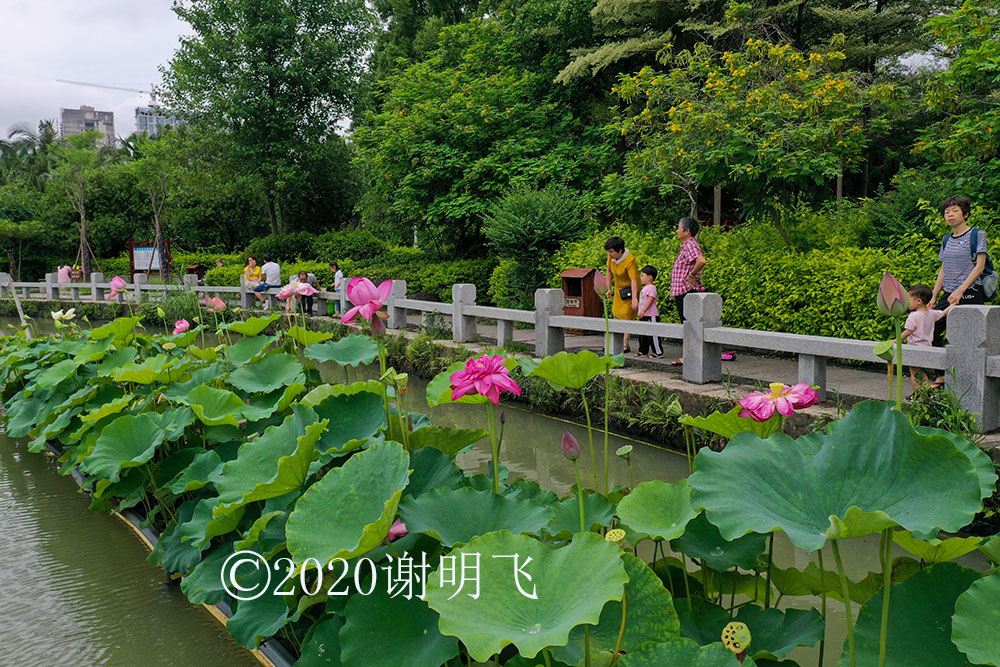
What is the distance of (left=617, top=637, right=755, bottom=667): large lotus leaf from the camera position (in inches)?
55.2

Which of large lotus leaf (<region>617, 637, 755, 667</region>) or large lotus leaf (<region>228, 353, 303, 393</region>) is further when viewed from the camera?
large lotus leaf (<region>228, 353, 303, 393</region>)

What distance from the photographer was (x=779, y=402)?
1.93 m

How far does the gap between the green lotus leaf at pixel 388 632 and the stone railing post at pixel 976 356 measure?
3819 millimetres

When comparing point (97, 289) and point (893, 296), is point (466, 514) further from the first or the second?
point (97, 289)

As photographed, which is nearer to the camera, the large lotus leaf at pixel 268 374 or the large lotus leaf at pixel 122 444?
the large lotus leaf at pixel 122 444

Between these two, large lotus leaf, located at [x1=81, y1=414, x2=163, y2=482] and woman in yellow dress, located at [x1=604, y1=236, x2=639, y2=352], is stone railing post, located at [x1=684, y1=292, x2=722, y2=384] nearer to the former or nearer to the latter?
woman in yellow dress, located at [x1=604, y1=236, x2=639, y2=352]

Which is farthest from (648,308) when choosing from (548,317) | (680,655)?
(680,655)

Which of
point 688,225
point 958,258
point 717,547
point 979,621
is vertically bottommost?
point 717,547

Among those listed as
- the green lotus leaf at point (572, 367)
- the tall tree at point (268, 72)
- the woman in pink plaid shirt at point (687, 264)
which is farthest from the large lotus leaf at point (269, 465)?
the tall tree at point (268, 72)

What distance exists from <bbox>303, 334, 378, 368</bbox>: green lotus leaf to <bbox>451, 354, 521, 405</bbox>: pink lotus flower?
59.8 inches

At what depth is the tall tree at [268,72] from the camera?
71.5 feet

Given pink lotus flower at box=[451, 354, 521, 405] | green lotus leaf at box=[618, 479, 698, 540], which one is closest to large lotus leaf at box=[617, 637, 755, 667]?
green lotus leaf at box=[618, 479, 698, 540]

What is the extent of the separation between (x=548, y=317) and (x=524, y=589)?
20.6ft

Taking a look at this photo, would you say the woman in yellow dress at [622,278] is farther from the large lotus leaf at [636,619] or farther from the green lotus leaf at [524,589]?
the green lotus leaf at [524,589]
